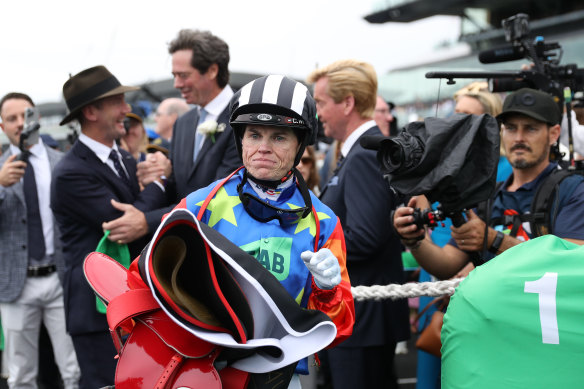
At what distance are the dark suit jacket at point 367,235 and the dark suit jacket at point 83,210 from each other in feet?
3.89

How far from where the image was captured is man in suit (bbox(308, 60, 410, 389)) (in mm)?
2918

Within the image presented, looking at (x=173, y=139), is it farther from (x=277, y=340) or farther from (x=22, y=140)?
(x=277, y=340)

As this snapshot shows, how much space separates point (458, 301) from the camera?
1915 mm

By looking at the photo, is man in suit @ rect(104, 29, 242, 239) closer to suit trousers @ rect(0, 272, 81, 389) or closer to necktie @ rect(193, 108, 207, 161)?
necktie @ rect(193, 108, 207, 161)

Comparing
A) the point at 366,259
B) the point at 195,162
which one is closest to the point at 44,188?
the point at 195,162

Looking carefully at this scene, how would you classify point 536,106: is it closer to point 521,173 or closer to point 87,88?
point 521,173

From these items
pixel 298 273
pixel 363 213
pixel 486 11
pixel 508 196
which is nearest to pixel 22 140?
pixel 363 213

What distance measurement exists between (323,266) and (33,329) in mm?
3448

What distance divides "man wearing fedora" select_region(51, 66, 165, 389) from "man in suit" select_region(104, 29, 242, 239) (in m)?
0.17

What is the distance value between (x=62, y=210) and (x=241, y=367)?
2029 millimetres

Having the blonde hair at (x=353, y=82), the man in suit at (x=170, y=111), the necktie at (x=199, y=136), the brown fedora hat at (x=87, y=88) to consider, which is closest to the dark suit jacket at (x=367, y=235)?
the blonde hair at (x=353, y=82)

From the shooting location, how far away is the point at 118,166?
345cm

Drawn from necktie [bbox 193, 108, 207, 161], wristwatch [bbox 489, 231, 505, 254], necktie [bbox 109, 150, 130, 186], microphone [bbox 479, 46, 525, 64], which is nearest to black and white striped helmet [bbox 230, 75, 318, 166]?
wristwatch [bbox 489, 231, 505, 254]

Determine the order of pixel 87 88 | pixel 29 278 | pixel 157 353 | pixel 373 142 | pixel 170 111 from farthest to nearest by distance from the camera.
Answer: pixel 170 111, pixel 29 278, pixel 87 88, pixel 373 142, pixel 157 353
